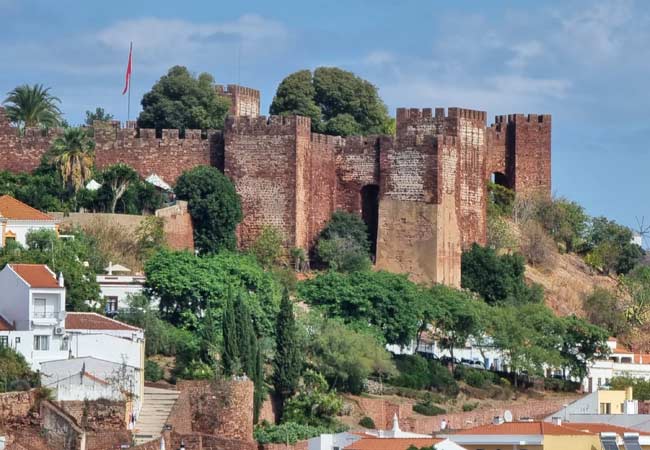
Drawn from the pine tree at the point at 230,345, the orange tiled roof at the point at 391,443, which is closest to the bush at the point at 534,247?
the pine tree at the point at 230,345

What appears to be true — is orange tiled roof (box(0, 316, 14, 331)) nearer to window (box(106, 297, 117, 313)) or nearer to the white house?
window (box(106, 297, 117, 313))

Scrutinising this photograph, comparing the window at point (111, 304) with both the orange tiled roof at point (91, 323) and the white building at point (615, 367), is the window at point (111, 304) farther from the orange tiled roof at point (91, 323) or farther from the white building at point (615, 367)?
the white building at point (615, 367)

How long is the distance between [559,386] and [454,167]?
8721mm

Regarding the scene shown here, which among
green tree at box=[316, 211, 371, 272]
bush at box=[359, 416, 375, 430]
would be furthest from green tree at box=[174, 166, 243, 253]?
bush at box=[359, 416, 375, 430]

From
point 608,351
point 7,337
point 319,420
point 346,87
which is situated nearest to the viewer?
point 7,337

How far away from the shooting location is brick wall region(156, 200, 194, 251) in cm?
8488

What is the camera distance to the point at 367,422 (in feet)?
243

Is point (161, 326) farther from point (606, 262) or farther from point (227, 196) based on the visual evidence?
point (606, 262)

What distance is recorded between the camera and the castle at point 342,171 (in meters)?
88.1

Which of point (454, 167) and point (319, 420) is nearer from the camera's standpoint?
point (319, 420)

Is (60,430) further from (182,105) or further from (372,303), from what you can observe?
(182,105)

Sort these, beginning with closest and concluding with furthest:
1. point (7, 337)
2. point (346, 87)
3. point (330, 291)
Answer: point (7, 337)
point (330, 291)
point (346, 87)

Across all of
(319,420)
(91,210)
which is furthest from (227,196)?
(319,420)

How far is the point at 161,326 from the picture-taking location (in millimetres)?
74625
